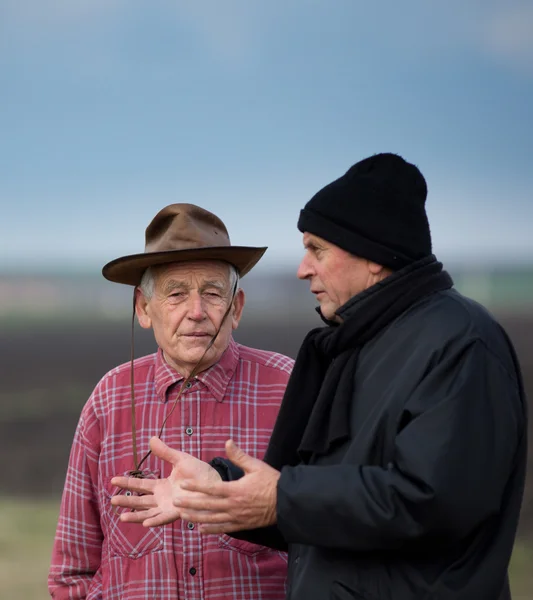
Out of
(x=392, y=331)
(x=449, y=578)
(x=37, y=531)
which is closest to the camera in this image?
(x=449, y=578)

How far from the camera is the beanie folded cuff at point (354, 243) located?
1796mm

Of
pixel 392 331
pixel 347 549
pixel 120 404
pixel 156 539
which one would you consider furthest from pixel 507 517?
pixel 120 404

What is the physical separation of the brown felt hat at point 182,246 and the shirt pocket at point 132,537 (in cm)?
56

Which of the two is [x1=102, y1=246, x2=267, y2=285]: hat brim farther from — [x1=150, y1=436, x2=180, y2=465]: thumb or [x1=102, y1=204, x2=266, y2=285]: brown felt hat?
[x1=150, y1=436, x2=180, y2=465]: thumb

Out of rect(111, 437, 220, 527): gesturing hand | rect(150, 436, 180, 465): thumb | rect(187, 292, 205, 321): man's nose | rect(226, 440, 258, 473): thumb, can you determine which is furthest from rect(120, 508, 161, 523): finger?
rect(187, 292, 205, 321): man's nose

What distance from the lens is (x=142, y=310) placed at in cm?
251

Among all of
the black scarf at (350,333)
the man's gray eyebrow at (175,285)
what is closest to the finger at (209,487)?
the black scarf at (350,333)

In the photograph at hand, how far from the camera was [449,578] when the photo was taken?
164 cm

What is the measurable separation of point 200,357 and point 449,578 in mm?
961

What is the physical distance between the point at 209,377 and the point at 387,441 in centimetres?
83

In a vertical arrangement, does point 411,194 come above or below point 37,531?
above

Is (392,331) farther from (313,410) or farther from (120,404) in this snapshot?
(120,404)

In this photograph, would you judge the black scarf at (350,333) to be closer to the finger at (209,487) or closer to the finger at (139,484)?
the finger at (209,487)

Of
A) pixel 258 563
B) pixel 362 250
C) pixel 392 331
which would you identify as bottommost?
pixel 258 563
